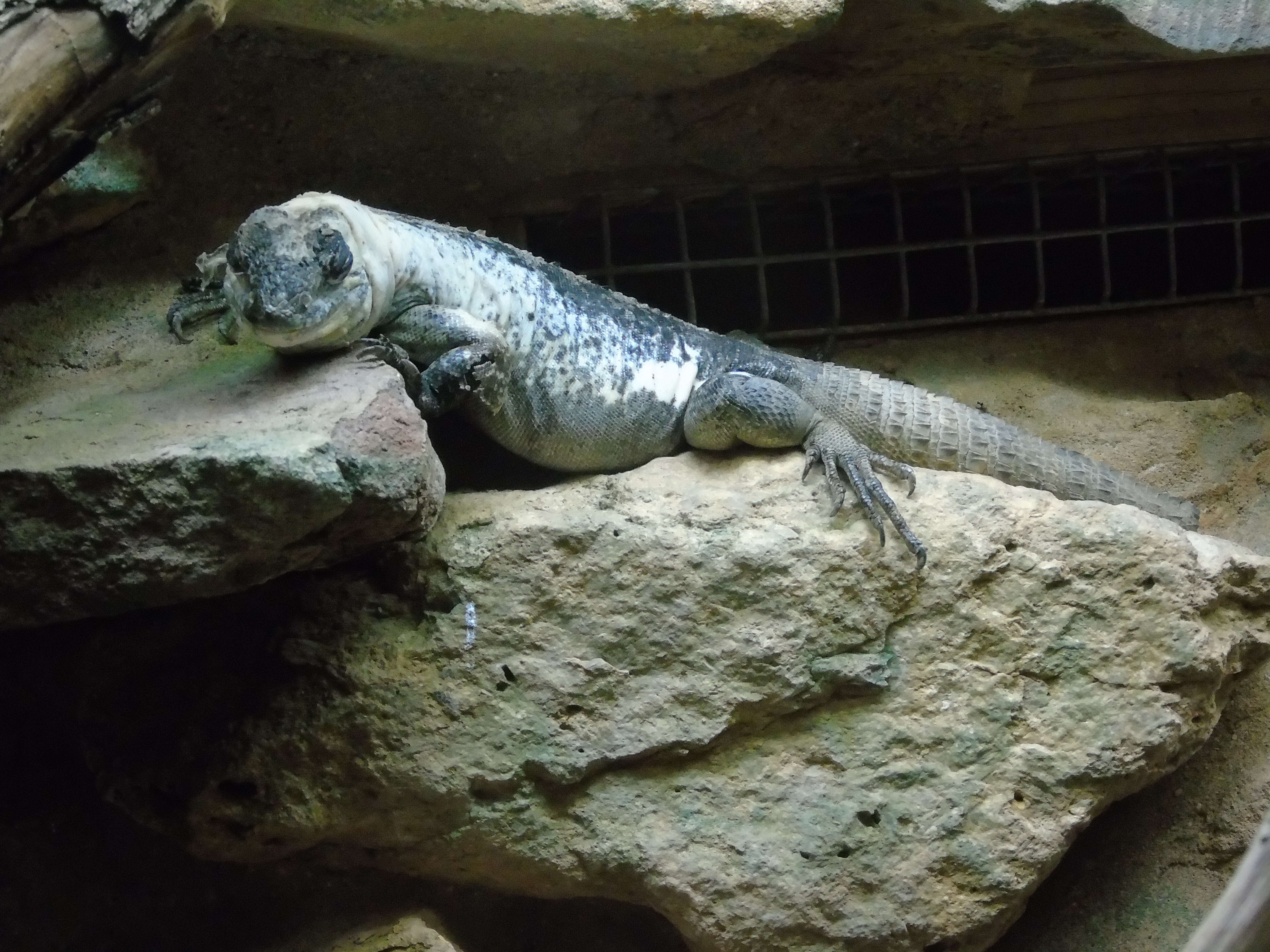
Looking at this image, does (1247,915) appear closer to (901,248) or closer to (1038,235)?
(901,248)

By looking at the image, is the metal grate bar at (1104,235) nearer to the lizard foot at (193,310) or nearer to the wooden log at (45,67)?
the lizard foot at (193,310)

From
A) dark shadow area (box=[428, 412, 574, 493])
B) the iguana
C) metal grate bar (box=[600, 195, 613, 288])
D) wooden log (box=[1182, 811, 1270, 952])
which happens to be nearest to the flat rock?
the iguana

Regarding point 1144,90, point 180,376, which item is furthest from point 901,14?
point 180,376

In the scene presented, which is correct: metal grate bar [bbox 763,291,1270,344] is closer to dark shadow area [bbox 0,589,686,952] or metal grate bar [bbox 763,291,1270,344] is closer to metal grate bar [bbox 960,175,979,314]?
metal grate bar [bbox 960,175,979,314]

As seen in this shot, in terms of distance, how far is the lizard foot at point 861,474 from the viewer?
10.4 feet

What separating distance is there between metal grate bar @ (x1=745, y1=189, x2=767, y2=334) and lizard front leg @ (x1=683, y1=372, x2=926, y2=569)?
2.59ft

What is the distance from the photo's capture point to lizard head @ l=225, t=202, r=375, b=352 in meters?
2.88

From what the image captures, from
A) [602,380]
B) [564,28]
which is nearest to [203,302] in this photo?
[602,380]

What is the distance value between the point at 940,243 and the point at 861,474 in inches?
60.5

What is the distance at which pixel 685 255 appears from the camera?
4328mm

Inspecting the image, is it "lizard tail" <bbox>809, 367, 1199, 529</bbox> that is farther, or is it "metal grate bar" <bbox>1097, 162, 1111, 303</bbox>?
"metal grate bar" <bbox>1097, 162, 1111, 303</bbox>

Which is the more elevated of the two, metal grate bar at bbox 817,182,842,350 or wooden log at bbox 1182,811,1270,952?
metal grate bar at bbox 817,182,842,350

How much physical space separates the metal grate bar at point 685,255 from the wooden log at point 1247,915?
2924mm

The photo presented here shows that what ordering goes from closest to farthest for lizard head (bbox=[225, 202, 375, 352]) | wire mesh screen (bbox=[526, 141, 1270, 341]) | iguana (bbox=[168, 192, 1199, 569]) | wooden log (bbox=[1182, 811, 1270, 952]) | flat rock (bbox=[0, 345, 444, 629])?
wooden log (bbox=[1182, 811, 1270, 952]), flat rock (bbox=[0, 345, 444, 629]), lizard head (bbox=[225, 202, 375, 352]), iguana (bbox=[168, 192, 1199, 569]), wire mesh screen (bbox=[526, 141, 1270, 341])
